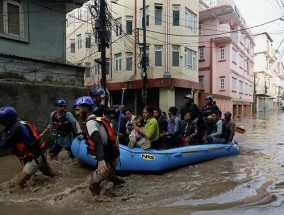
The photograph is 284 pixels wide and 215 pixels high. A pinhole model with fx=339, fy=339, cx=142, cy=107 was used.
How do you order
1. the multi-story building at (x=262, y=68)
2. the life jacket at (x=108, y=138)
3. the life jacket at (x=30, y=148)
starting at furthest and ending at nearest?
the multi-story building at (x=262, y=68), the life jacket at (x=30, y=148), the life jacket at (x=108, y=138)

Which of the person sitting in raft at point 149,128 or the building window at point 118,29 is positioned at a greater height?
the building window at point 118,29

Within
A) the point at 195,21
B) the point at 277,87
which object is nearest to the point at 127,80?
the point at 195,21

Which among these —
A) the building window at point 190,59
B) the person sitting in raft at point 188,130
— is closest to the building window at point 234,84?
the building window at point 190,59

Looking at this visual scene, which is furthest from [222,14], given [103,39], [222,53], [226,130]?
[226,130]

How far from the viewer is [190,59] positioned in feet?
85.6

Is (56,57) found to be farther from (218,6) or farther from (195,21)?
(218,6)

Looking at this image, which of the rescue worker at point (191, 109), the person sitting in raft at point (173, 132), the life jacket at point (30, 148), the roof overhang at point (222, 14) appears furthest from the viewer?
the roof overhang at point (222, 14)

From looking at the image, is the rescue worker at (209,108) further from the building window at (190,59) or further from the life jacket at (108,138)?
the building window at (190,59)

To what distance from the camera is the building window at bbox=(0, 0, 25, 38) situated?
1212 cm

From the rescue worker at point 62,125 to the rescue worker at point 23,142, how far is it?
1960 mm

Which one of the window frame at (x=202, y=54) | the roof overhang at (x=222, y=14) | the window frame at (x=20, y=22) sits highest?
the roof overhang at (x=222, y=14)

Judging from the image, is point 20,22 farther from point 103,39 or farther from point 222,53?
point 222,53

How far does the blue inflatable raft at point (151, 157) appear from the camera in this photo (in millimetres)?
7219

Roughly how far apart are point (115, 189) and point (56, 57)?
9.52 meters
